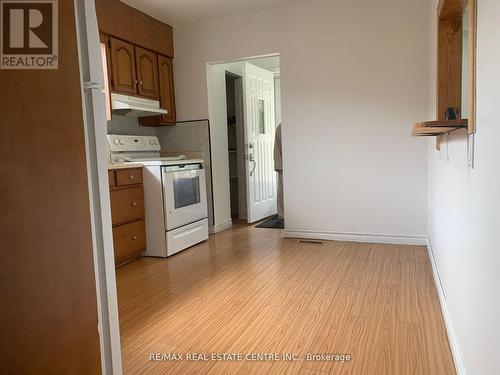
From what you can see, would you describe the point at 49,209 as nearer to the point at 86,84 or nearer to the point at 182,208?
the point at 86,84

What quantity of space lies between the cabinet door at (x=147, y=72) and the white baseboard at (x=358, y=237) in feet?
6.67

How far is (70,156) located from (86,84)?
246 mm

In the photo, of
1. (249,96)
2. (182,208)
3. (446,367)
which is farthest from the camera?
(249,96)

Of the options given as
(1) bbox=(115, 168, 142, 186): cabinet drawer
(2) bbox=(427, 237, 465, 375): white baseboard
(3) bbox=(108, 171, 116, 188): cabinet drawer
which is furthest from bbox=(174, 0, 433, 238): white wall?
(3) bbox=(108, 171, 116, 188): cabinet drawer

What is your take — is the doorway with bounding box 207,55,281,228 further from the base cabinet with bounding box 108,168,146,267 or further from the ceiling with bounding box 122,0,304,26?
the base cabinet with bounding box 108,168,146,267

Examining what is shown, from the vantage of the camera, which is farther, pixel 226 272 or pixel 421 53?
pixel 421 53

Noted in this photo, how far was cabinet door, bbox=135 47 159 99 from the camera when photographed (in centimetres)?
383

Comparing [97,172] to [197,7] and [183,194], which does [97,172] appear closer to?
[183,194]

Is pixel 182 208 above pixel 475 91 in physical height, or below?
below

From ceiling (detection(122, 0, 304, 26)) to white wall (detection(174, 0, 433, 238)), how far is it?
0.10 metres

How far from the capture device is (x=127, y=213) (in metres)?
3.26

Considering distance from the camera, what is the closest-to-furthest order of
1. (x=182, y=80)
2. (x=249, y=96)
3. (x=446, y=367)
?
1. (x=446, y=367)
2. (x=182, y=80)
3. (x=249, y=96)

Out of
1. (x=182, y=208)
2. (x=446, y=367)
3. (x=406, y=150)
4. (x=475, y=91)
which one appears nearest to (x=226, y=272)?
(x=182, y=208)

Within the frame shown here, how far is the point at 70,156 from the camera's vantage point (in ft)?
3.55
